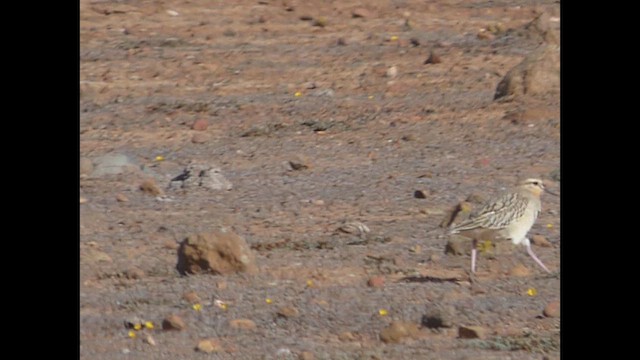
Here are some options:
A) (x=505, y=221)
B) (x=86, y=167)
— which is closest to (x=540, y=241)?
(x=505, y=221)

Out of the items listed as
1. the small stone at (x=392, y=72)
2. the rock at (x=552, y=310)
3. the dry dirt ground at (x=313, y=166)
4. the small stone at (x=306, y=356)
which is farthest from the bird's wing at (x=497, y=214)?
the small stone at (x=392, y=72)

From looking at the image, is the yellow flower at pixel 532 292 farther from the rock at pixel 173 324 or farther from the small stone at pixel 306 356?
the rock at pixel 173 324

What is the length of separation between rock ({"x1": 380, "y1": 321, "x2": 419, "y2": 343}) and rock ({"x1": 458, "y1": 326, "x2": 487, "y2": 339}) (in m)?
0.19

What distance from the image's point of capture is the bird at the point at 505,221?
Result: 24.7ft

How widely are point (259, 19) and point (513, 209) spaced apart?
14.7 ft

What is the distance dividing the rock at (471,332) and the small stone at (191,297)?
1198 millimetres

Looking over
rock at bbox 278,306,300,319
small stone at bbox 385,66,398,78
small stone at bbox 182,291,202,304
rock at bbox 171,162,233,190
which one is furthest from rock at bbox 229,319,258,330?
small stone at bbox 385,66,398,78

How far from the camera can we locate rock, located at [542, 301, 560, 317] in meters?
6.82
